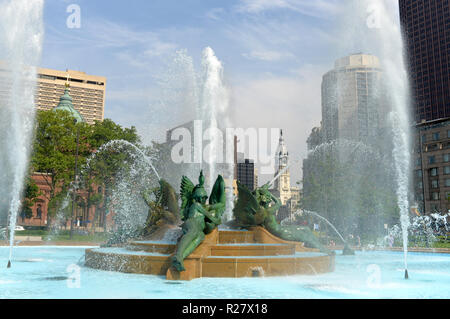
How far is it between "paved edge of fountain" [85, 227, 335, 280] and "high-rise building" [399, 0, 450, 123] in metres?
107

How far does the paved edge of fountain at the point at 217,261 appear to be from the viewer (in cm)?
1197

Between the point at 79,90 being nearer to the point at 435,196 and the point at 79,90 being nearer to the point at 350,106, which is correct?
the point at 350,106

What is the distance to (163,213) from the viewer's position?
54.5 feet

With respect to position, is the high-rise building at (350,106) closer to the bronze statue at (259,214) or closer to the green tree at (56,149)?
the green tree at (56,149)

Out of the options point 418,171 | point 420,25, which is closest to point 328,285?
point 418,171

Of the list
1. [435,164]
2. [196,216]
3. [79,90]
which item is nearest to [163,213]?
[196,216]

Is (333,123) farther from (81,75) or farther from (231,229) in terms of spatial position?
(81,75)

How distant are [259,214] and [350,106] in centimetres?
5331

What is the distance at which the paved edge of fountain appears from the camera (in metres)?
12.0

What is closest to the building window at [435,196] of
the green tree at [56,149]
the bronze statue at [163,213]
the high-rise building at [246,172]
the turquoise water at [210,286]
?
the high-rise building at [246,172]

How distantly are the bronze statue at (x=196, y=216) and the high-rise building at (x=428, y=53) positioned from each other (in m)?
107
